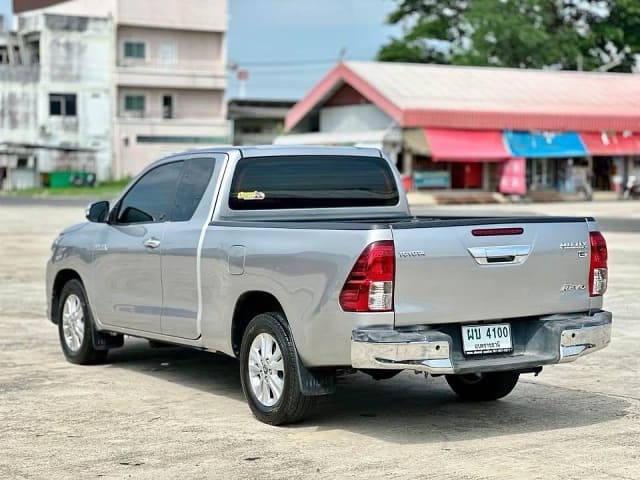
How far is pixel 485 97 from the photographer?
58.1 metres

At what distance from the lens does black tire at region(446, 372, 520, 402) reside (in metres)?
8.70

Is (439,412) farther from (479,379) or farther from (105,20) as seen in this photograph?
(105,20)

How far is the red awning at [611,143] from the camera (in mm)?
59088

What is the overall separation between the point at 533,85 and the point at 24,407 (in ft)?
180

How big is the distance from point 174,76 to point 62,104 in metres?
7.18

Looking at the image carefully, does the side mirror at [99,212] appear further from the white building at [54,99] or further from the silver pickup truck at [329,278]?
the white building at [54,99]

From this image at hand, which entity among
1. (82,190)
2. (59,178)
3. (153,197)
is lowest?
(82,190)

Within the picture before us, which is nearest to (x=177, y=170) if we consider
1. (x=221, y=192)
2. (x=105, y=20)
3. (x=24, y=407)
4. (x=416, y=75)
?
(x=221, y=192)

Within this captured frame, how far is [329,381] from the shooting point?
7.64 meters

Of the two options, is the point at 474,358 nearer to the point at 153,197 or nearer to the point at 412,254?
the point at 412,254

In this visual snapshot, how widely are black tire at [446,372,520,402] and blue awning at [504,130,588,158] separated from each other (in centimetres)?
4875

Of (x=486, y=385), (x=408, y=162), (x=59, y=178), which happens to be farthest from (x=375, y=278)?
(x=59, y=178)

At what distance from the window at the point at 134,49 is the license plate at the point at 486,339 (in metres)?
69.9

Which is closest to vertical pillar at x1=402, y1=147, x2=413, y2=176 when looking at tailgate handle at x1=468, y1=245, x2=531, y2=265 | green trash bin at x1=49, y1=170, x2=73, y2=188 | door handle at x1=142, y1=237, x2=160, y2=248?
green trash bin at x1=49, y1=170, x2=73, y2=188
